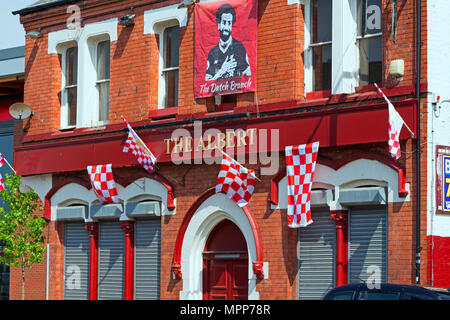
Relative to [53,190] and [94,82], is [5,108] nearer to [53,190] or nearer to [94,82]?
[53,190]

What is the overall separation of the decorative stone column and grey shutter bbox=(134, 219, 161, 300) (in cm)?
547

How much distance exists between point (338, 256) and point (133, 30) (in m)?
8.49

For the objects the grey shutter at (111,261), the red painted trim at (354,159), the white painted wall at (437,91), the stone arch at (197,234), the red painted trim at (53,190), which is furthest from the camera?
the red painted trim at (53,190)

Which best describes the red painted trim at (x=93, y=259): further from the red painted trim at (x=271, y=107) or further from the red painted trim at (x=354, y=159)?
the red painted trim at (x=354, y=159)

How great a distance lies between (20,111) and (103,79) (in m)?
2.64

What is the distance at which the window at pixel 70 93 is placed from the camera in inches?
1007

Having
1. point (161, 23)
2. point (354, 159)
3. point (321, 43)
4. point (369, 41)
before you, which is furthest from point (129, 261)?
point (369, 41)

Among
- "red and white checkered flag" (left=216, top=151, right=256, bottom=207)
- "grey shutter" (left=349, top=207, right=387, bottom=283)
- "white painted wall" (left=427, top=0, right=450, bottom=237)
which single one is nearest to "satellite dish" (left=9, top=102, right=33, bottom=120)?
"red and white checkered flag" (left=216, top=151, right=256, bottom=207)

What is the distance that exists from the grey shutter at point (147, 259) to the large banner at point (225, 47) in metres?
3.60

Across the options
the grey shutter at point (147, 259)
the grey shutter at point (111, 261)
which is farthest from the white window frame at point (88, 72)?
the grey shutter at point (147, 259)

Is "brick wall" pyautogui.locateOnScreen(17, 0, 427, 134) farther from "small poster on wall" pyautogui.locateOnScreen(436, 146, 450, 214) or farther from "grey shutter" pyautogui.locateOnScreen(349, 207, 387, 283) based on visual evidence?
"grey shutter" pyautogui.locateOnScreen(349, 207, 387, 283)

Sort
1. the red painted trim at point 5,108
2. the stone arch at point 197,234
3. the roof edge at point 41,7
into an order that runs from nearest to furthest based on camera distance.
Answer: the stone arch at point 197,234
the roof edge at point 41,7
the red painted trim at point 5,108

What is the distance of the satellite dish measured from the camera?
25.7m
